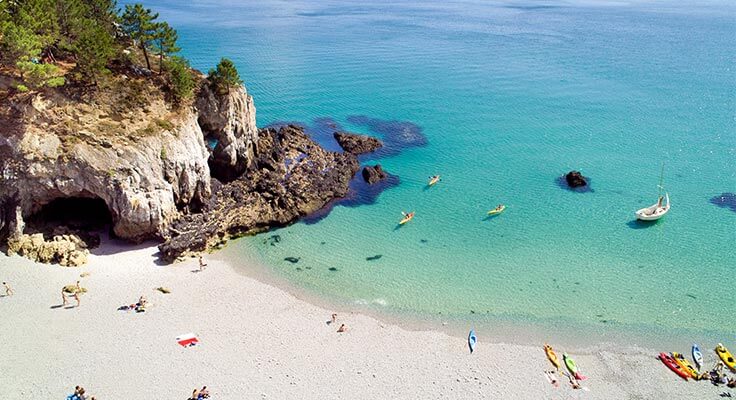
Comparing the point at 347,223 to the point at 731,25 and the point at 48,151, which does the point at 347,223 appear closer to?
the point at 48,151

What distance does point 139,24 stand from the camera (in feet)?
139

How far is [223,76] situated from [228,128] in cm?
487

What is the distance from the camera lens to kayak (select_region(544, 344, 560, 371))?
28.1 meters

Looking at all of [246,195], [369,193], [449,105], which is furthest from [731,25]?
[246,195]

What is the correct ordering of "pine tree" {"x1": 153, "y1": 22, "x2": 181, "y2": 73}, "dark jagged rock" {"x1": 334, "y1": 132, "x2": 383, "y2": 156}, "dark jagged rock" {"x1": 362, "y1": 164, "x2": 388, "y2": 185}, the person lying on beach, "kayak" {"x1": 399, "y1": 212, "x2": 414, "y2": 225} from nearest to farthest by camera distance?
1. the person lying on beach
2. "pine tree" {"x1": 153, "y1": 22, "x2": 181, "y2": 73}
3. "kayak" {"x1": 399, "y1": 212, "x2": 414, "y2": 225}
4. "dark jagged rock" {"x1": 362, "y1": 164, "x2": 388, "y2": 185}
5. "dark jagged rock" {"x1": 334, "y1": 132, "x2": 383, "y2": 156}

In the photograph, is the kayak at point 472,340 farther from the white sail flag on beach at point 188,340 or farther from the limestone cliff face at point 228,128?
the limestone cliff face at point 228,128

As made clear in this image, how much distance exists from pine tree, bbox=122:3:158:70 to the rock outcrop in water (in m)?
4.28

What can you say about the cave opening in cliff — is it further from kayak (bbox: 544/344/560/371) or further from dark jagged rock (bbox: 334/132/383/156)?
kayak (bbox: 544/344/560/371)

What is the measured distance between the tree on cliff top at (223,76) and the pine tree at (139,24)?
6.15 m

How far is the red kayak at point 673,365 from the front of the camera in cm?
2744

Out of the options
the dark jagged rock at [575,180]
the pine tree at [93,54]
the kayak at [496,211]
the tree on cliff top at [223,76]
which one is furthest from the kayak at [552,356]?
the pine tree at [93,54]

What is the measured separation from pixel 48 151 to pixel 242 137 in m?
17.1

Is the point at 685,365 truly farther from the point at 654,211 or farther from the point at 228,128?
the point at 228,128

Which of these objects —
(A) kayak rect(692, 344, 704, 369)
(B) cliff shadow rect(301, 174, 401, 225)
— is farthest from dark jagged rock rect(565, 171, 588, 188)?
(A) kayak rect(692, 344, 704, 369)
